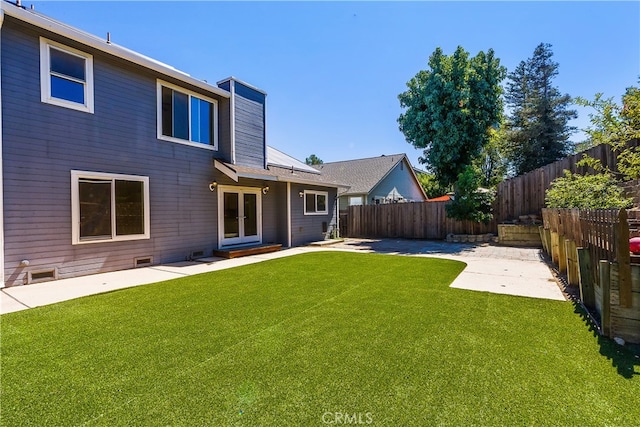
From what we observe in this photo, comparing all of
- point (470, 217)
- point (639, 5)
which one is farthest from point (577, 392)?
point (470, 217)

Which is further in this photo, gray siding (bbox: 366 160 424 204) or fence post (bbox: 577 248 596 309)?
gray siding (bbox: 366 160 424 204)

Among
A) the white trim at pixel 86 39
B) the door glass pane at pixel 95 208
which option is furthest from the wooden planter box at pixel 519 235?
the door glass pane at pixel 95 208

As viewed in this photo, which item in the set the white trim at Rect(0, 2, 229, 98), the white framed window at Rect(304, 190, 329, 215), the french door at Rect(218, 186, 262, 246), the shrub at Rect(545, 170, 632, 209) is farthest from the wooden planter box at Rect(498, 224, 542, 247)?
the white trim at Rect(0, 2, 229, 98)

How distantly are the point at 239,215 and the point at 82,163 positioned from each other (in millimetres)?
4509

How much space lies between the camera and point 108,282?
5762mm

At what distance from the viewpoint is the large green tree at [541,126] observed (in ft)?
58.6

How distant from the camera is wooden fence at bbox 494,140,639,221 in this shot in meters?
10.3

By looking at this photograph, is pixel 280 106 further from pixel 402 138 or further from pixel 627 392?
pixel 627 392

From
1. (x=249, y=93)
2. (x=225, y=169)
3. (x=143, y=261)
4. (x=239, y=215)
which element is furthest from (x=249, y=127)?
(x=143, y=261)

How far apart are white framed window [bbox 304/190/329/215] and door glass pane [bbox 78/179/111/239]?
277 inches

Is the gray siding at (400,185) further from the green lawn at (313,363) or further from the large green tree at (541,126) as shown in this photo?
the green lawn at (313,363)

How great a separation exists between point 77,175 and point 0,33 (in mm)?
2642

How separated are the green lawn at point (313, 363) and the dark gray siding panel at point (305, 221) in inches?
280

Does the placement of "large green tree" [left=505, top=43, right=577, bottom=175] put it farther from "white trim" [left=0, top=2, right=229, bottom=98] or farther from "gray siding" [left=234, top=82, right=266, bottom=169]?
"white trim" [left=0, top=2, right=229, bottom=98]
